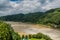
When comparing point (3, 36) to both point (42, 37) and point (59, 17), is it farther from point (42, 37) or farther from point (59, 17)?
point (59, 17)

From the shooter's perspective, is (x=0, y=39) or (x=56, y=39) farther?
(x=56, y=39)

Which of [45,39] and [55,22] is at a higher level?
[55,22]

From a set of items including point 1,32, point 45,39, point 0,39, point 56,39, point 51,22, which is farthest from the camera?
point 51,22

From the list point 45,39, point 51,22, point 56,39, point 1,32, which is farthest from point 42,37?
point 51,22

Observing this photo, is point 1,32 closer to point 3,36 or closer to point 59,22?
point 3,36

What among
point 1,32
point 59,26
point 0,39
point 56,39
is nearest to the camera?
point 0,39

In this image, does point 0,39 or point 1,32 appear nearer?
point 0,39

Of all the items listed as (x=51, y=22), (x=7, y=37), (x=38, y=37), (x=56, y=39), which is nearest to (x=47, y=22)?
(x=51, y=22)

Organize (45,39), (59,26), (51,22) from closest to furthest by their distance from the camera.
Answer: (45,39)
(59,26)
(51,22)

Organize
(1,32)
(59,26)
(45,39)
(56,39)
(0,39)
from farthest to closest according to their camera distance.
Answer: (59,26), (56,39), (45,39), (1,32), (0,39)
